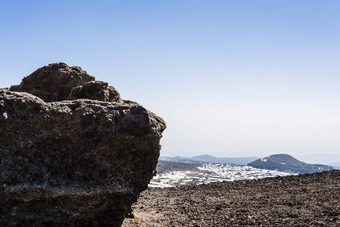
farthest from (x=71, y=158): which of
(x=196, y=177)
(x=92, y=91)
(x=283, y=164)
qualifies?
(x=283, y=164)

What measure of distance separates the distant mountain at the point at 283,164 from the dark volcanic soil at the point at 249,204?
75.5m

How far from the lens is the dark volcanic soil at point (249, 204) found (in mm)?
10914

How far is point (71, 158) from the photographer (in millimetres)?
7961

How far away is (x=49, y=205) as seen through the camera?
7.85 meters

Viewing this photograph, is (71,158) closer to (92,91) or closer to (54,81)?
(92,91)

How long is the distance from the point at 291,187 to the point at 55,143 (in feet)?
39.1

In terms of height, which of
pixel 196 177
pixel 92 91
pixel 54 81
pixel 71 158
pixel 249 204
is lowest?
pixel 196 177

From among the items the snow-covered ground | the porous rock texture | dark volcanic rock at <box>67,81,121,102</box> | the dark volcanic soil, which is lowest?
the snow-covered ground

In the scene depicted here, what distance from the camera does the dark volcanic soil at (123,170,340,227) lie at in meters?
10.9

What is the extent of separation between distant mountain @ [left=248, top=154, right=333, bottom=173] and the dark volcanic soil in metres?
75.5

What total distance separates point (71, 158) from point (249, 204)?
26.1 ft

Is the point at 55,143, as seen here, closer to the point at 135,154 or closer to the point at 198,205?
the point at 135,154

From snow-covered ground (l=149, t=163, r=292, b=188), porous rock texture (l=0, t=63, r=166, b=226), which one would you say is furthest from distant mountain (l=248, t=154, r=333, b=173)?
porous rock texture (l=0, t=63, r=166, b=226)

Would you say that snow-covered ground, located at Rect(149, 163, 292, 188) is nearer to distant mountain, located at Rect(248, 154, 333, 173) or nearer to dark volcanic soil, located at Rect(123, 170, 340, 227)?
dark volcanic soil, located at Rect(123, 170, 340, 227)
